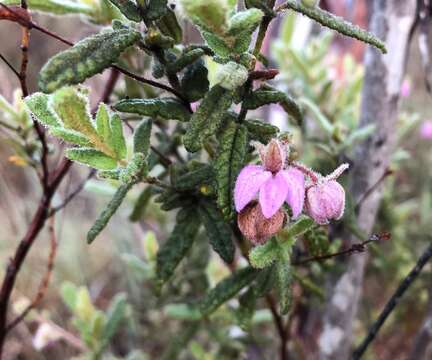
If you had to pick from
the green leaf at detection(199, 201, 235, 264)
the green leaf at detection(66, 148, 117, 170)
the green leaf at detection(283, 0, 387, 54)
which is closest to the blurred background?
the green leaf at detection(199, 201, 235, 264)

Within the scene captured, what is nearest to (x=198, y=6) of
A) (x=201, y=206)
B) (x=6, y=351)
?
(x=201, y=206)

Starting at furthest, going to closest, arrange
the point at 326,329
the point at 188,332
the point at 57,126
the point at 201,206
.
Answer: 1. the point at 188,332
2. the point at 326,329
3. the point at 201,206
4. the point at 57,126

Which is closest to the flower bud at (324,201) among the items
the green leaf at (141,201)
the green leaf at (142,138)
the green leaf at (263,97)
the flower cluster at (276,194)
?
the flower cluster at (276,194)

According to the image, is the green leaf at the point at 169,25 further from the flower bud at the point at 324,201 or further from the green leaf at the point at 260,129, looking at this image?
the flower bud at the point at 324,201

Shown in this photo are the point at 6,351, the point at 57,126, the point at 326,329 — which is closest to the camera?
the point at 57,126

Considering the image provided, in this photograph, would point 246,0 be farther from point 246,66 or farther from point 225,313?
point 225,313

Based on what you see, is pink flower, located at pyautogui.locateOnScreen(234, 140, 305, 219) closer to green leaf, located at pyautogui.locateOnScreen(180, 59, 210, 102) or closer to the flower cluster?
the flower cluster

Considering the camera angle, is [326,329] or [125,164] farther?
[326,329]
